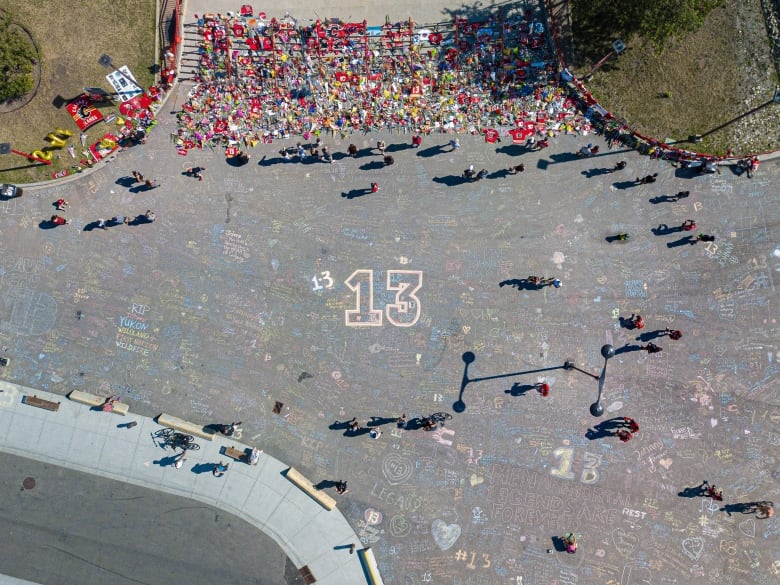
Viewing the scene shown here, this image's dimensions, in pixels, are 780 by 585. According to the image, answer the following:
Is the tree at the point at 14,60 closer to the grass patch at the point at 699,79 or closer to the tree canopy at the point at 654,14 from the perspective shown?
the tree canopy at the point at 654,14

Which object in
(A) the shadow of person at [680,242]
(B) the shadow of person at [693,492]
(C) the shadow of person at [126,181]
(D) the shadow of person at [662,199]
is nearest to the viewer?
(B) the shadow of person at [693,492]

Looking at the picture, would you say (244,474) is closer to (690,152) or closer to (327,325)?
(327,325)

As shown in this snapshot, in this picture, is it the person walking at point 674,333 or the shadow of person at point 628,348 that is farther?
the shadow of person at point 628,348

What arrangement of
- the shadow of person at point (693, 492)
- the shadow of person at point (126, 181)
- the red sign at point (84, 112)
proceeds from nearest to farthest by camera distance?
1. the shadow of person at point (693, 492)
2. the shadow of person at point (126, 181)
3. the red sign at point (84, 112)

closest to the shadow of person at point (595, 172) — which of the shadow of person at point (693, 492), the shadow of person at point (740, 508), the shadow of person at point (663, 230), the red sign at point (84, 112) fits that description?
the shadow of person at point (663, 230)

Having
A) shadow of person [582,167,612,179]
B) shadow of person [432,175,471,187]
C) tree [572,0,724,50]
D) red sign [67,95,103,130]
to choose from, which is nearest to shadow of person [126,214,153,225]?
red sign [67,95,103,130]

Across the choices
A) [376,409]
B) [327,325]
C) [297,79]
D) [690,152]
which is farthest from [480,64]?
[376,409]
